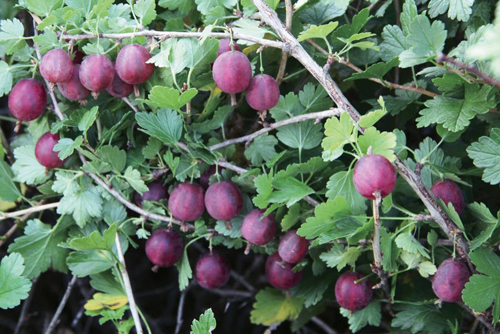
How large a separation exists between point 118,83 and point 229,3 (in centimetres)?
27

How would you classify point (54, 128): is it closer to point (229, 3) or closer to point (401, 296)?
point (229, 3)

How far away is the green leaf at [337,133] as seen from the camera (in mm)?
794

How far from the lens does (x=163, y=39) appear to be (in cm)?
97

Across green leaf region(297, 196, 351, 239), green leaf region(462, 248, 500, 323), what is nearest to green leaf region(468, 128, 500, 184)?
green leaf region(462, 248, 500, 323)

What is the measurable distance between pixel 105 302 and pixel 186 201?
288mm

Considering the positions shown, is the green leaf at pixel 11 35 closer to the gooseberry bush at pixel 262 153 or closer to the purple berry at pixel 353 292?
the gooseberry bush at pixel 262 153

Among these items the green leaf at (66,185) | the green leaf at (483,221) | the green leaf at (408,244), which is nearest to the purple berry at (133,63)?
the green leaf at (66,185)

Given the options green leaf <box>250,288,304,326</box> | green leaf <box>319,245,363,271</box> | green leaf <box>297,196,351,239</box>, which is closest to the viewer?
green leaf <box>297,196,351,239</box>

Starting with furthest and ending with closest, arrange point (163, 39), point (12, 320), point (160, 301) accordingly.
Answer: point (160, 301), point (12, 320), point (163, 39)

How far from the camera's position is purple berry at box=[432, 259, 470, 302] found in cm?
91

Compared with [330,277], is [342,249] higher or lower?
higher

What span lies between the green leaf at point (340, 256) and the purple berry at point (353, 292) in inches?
1.7

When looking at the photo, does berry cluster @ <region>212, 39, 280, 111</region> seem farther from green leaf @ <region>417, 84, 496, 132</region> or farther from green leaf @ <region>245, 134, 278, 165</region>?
green leaf @ <region>417, 84, 496, 132</region>

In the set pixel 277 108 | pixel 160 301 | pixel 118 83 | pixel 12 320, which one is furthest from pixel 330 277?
pixel 12 320
